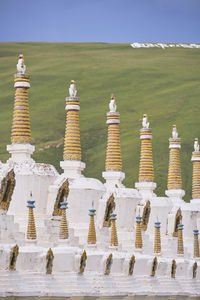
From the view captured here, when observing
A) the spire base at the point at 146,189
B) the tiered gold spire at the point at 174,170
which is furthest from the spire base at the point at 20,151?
the tiered gold spire at the point at 174,170

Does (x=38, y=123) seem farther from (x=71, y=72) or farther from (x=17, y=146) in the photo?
(x=17, y=146)

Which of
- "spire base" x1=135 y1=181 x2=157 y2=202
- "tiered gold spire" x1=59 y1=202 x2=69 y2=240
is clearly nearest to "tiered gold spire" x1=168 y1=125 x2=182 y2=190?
"spire base" x1=135 y1=181 x2=157 y2=202

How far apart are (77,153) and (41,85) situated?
228 feet

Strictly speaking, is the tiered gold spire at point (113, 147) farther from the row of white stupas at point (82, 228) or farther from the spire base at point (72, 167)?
the spire base at point (72, 167)

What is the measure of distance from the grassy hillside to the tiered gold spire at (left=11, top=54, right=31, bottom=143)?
48428mm

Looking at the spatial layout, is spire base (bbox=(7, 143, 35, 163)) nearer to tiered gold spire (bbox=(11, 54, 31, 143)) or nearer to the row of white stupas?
the row of white stupas

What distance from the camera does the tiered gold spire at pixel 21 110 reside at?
4350 cm

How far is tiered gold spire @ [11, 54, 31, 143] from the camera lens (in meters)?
43.5

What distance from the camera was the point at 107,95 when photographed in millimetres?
116000

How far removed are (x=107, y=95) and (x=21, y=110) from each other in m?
72.3

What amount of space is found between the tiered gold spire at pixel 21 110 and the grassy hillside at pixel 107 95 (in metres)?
48.4

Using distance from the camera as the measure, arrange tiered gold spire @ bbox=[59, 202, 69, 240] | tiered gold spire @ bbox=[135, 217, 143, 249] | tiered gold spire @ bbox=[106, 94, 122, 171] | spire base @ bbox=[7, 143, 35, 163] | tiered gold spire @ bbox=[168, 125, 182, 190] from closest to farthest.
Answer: tiered gold spire @ bbox=[59, 202, 69, 240] < tiered gold spire @ bbox=[135, 217, 143, 249] < spire base @ bbox=[7, 143, 35, 163] < tiered gold spire @ bbox=[106, 94, 122, 171] < tiered gold spire @ bbox=[168, 125, 182, 190]

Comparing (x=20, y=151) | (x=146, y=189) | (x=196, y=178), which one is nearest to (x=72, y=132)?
(x=20, y=151)

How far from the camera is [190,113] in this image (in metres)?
108
